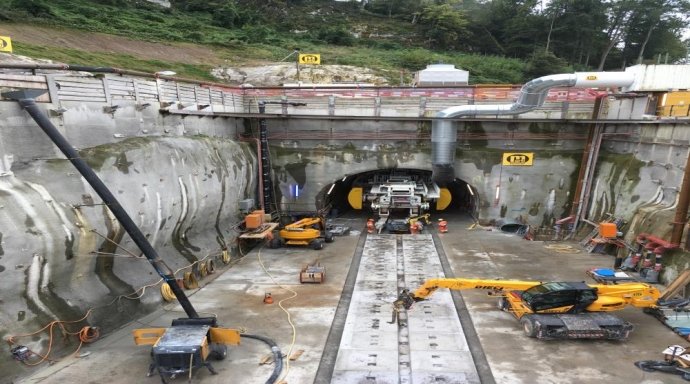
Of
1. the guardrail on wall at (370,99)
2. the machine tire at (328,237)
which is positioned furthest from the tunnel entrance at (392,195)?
the guardrail on wall at (370,99)

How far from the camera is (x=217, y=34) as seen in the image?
151 feet

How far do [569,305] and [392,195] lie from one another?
1237 cm

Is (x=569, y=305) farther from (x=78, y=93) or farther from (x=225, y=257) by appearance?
(x=78, y=93)

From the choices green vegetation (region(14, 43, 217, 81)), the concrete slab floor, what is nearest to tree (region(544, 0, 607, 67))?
green vegetation (region(14, 43, 217, 81))

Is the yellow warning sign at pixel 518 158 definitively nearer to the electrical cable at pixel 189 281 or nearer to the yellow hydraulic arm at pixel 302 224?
the yellow hydraulic arm at pixel 302 224

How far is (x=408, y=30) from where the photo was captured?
59.6m

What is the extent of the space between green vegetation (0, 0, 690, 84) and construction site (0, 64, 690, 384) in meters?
16.3

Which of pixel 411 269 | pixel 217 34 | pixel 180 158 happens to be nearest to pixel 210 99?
pixel 180 158

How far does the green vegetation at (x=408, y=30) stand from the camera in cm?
3988

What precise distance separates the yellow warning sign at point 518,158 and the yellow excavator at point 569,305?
455 inches

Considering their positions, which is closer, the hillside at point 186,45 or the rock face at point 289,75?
the hillside at point 186,45

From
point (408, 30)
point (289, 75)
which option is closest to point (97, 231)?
point (289, 75)

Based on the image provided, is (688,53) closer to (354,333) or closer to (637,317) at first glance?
(637,317)

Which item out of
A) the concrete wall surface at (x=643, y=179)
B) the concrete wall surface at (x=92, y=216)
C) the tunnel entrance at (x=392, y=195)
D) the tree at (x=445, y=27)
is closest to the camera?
the concrete wall surface at (x=92, y=216)
